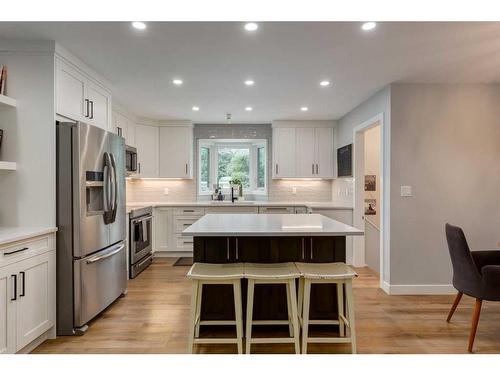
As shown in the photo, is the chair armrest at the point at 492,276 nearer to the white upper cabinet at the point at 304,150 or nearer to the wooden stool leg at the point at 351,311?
the wooden stool leg at the point at 351,311

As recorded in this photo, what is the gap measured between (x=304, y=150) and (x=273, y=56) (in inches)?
122

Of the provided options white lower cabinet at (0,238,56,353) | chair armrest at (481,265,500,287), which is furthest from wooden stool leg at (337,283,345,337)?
white lower cabinet at (0,238,56,353)

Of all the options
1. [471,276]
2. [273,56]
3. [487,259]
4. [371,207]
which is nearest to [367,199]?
[371,207]

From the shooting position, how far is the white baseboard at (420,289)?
12.1 feet

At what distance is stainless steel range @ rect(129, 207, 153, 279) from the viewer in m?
4.37

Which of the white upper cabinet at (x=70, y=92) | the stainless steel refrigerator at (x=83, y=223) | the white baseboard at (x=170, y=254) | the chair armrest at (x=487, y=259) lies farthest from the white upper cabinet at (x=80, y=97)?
the chair armrest at (x=487, y=259)

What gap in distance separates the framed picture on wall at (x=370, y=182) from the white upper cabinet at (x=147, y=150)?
3.53 metres

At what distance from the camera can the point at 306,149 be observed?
19.1ft

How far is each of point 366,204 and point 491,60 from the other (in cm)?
247

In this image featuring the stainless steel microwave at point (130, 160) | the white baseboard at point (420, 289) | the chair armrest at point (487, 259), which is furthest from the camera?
the stainless steel microwave at point (130, 160)

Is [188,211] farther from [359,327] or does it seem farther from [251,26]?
[251,26]

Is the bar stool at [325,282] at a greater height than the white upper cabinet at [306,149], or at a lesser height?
lesser
